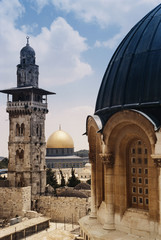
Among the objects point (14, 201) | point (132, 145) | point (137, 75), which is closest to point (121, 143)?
point (132, 145)

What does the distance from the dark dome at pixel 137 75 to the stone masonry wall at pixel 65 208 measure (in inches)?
988

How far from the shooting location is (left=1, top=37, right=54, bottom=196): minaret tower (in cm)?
4262

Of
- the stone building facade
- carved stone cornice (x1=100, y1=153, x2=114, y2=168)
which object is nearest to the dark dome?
the stone building facade

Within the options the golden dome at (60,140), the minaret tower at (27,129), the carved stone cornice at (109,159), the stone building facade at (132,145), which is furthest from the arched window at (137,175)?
the golden dome at (60,140)

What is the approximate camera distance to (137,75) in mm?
9875

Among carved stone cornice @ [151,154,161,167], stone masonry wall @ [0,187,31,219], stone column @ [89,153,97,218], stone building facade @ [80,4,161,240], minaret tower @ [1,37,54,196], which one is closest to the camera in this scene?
carved stone cornice @ [151,154,161,167]

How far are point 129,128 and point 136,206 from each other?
8.03 feet

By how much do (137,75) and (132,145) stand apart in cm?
224

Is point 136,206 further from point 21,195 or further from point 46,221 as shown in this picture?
point 21,195

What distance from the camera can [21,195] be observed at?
38.0m

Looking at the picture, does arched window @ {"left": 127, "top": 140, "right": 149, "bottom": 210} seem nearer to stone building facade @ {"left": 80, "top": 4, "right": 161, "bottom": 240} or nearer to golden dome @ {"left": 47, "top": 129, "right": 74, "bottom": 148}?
stone building facade @ {"left": 80, "top": 4, "right": 161, "bottom": 240}

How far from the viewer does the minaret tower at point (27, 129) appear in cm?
4262

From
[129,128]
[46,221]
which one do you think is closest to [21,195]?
[46,221]

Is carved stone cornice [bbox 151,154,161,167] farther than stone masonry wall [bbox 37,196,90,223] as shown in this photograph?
No
